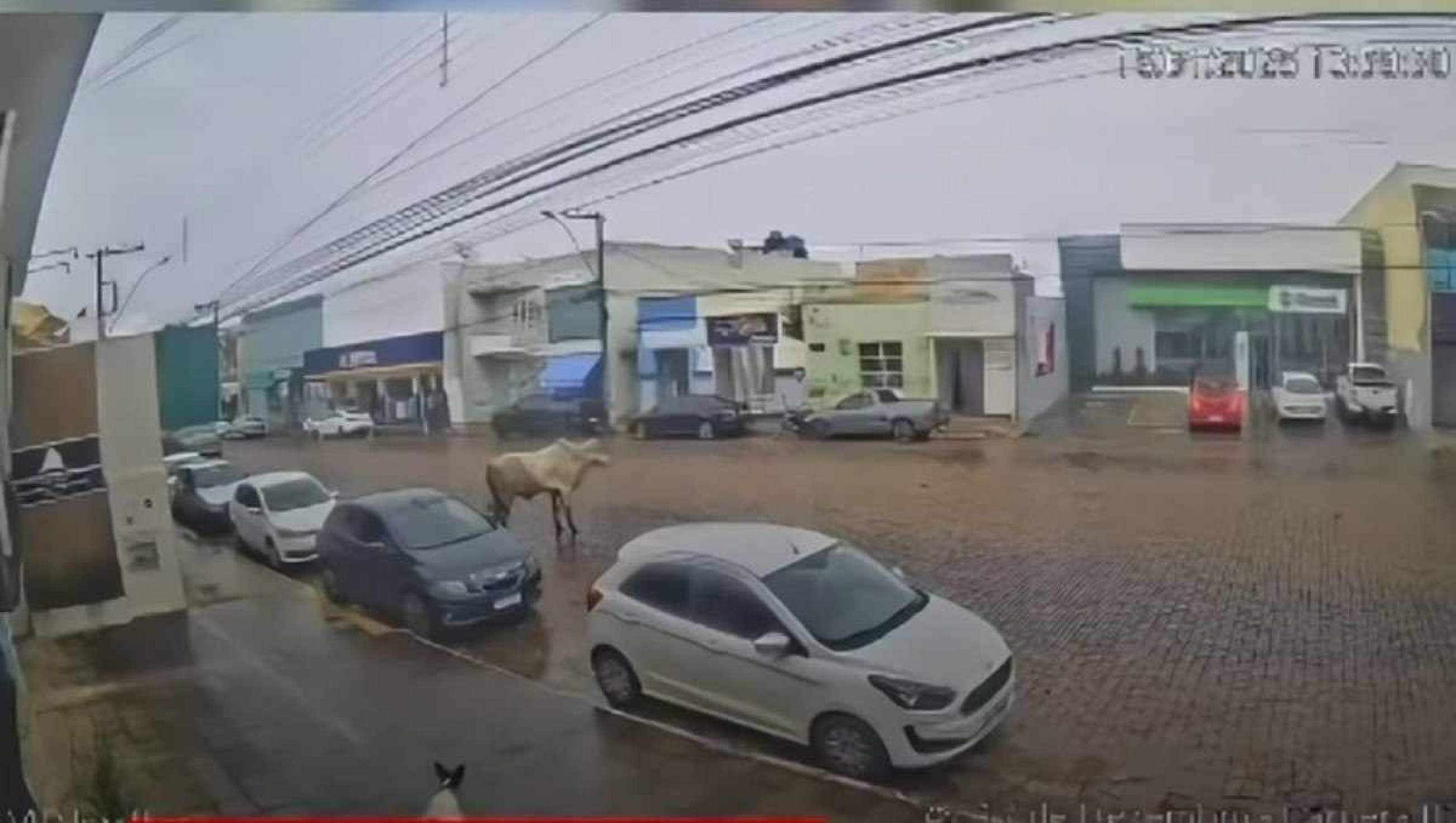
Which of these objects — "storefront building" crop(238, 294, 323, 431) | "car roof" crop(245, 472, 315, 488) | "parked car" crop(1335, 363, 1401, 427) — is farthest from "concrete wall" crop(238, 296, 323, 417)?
"parked car" crop(1335, 363, 1401, 427)

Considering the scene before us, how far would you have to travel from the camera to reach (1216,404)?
2186mm

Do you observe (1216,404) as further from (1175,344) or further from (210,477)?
(210,477)

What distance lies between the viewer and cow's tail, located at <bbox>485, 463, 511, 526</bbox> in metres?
2.21

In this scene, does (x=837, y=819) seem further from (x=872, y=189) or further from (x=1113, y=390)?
(x=872, y=189)

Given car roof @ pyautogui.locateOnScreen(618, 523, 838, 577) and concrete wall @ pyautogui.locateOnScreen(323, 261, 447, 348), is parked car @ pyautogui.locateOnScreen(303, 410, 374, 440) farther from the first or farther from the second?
car roof @ pyautogui.locateOnScreen(618, 523, 838, 577)

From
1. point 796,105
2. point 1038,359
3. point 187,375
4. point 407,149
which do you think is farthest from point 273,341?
point 1038,359

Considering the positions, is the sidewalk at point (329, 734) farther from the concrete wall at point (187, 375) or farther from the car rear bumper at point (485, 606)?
the concrete wall at point (187, 375)

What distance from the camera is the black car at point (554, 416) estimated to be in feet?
7.16

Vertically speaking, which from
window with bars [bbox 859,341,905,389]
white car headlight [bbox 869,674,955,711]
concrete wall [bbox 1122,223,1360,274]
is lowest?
white car headlight [bbox 869,674,955,711]

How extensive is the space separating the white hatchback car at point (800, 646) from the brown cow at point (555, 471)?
0.47ft

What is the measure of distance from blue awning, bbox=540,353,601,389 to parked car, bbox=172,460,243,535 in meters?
0.58

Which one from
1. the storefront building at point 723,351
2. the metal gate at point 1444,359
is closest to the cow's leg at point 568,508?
the storefront building at point 723,351

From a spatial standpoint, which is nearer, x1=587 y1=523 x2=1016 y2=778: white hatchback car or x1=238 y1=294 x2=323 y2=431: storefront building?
x1=587 y1=523 x2=1016 y2=778: white hatchback car

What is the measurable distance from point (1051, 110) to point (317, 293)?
1.35 m
